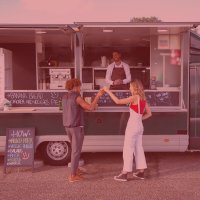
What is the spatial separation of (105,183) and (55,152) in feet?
4.25

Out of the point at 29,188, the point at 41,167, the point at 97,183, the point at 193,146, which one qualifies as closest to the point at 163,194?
the point at 97,183

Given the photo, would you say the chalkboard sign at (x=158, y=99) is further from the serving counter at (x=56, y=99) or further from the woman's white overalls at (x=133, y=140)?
the woman's white overalls at (x=133, y=140)

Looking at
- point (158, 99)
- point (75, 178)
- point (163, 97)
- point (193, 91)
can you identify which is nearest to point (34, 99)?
point (75, 178)

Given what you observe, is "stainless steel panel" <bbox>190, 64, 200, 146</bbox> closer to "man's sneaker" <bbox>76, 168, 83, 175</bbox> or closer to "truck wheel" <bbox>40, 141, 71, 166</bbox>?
"man's sneaker" <bbox>76, 168, 83, 175</bbox>

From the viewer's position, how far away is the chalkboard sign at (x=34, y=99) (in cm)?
531

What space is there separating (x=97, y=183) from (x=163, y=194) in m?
1.05

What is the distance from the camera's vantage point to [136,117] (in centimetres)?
426

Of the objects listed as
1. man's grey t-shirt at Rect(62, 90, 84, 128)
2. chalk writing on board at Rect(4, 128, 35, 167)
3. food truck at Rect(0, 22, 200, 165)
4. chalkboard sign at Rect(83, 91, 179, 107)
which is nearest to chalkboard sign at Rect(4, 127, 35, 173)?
chalk writing on board at Rect(4, 128, 35, 167)

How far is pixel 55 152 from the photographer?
509 centimetres

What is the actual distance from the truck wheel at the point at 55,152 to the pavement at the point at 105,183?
0.12m

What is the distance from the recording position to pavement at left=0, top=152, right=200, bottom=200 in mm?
3814

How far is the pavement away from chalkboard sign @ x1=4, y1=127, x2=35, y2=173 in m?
0.20

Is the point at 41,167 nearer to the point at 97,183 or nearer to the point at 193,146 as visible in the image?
the point at 97,183

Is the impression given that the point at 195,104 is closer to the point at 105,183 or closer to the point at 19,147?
the point at 105,183
